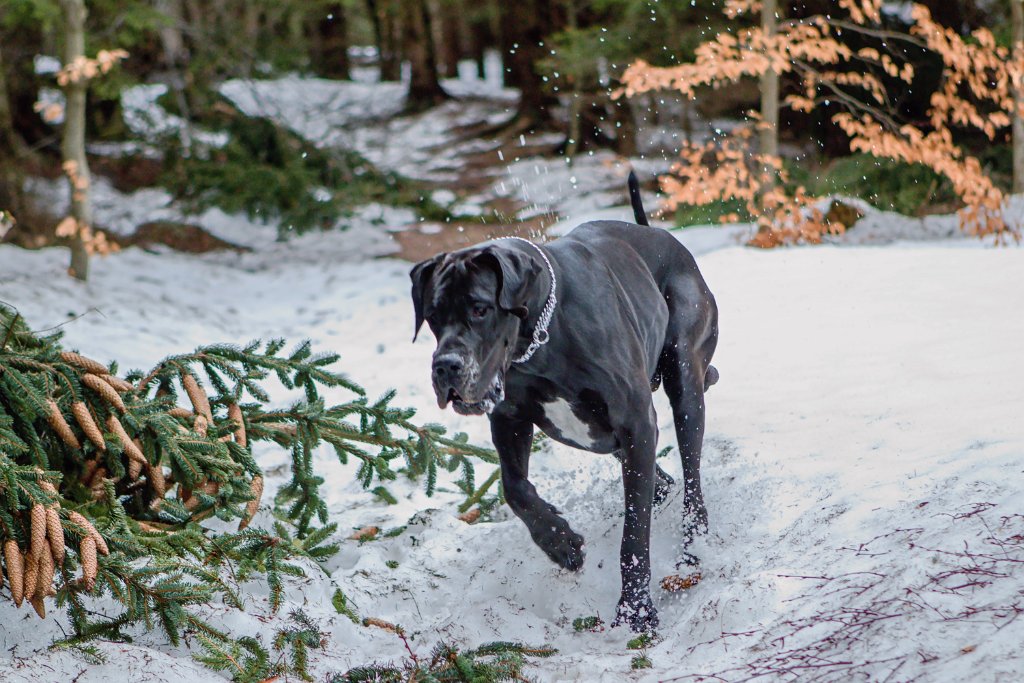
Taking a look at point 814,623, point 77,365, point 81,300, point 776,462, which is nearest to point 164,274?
point 81,300

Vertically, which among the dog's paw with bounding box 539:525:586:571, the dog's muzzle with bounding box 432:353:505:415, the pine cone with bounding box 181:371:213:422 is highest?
the dog's muzzle with bounding box 432:353:505:415

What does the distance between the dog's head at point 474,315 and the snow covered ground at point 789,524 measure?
38.7 inches

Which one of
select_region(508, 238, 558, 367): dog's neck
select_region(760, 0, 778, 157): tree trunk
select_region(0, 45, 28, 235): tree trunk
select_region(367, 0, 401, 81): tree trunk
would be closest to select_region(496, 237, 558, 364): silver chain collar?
select_region(508, 238, 558, 367): dog's neck

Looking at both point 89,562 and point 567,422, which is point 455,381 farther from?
point 89,562

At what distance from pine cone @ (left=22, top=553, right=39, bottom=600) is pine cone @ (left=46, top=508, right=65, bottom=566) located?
0.06 m

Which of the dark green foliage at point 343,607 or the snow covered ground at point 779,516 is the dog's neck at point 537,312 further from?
the dark green foliage at point 343,607

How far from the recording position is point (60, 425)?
143 inches

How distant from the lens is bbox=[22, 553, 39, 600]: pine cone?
117 inches

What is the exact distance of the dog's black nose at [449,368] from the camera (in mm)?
3049

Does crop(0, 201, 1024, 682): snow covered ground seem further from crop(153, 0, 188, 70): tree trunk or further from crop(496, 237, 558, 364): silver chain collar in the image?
crop(153, 0, 188, 70): tree trunk

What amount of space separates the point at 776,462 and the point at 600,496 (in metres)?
0.77

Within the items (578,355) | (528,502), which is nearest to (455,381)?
(578,355)

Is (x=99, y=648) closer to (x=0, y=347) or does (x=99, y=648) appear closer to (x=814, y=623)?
(x=0, y=347)

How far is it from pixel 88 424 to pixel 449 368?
1449 millimetres
